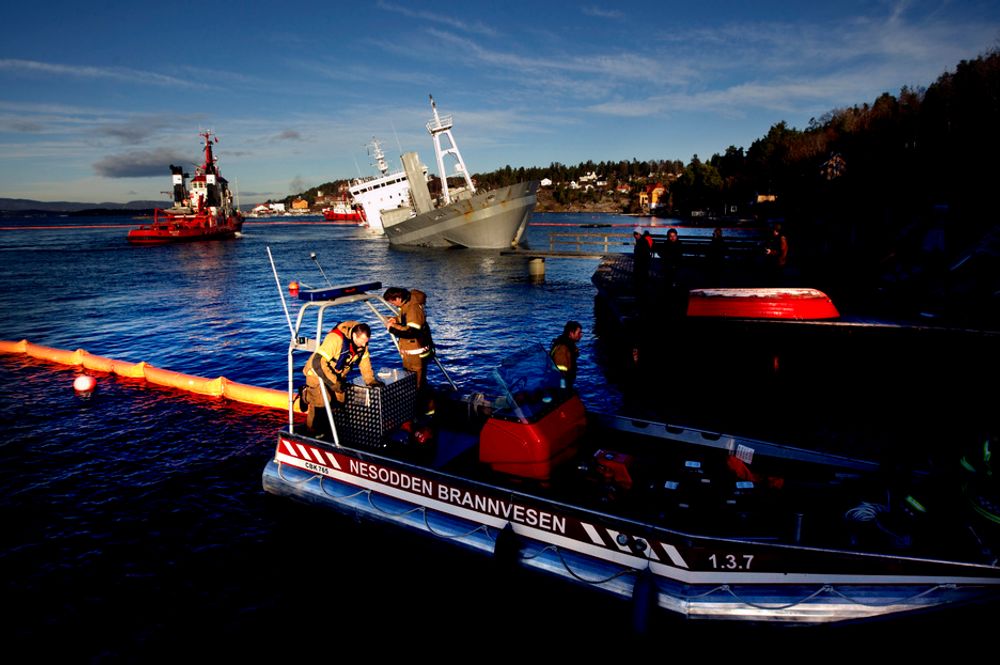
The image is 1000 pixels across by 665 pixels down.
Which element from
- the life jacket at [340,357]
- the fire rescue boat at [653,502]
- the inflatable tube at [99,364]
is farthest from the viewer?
the inflatable tube at [99,364]

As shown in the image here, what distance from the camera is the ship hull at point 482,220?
5206cm

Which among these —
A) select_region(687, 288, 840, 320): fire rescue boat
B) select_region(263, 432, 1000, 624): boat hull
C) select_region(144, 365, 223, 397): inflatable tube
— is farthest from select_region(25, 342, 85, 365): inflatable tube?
select_region(687, 288, 840, 320): fire rescue boat

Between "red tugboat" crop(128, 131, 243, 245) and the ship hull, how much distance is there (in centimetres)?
3817

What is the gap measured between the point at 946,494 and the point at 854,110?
10340 cm

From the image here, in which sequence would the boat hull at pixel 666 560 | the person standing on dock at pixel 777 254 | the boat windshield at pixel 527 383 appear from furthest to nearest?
the person standing on dock at pixel 777 254 < the boat windshield at pixel 527 383 < the boat hull at pixel 666 560

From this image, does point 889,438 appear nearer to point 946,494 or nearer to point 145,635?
point 946,494

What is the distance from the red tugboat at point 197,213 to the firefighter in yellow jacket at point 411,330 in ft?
258

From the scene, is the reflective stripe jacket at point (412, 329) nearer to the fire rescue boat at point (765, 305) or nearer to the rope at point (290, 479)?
the rope at point (290, 479)

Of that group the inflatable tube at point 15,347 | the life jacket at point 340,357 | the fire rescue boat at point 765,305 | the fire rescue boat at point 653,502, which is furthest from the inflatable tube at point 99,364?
the fire rescue boat at point 765,305

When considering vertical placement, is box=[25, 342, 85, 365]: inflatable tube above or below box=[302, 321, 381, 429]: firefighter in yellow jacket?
below

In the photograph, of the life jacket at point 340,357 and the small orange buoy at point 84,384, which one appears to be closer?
the life jacket at point 340,357

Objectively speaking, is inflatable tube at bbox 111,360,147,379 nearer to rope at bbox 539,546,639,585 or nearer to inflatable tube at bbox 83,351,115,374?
inflatable tube at bbox 83,351,115,374

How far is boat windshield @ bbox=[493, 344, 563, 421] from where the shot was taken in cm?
648

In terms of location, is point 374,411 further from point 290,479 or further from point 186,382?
point 186,382
